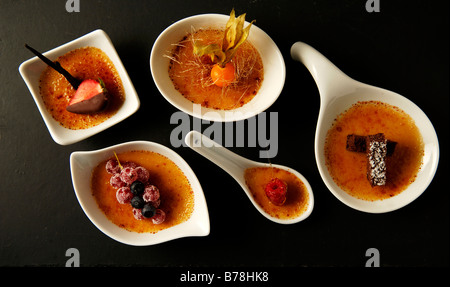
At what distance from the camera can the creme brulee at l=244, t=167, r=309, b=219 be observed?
5.47 feet

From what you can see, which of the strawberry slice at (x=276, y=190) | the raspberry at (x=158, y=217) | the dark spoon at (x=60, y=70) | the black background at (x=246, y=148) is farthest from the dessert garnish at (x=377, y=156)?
the dark spoon at (x=60, y=70)

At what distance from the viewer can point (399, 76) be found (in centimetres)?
171

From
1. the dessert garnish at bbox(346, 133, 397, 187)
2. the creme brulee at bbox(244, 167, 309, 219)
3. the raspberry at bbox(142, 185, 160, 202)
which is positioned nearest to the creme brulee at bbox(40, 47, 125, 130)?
the raspberry at bbox(142, 185, 160, 202)

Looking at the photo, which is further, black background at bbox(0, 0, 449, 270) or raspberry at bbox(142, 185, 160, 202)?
black background at bbox(0, 0, 449, 270)

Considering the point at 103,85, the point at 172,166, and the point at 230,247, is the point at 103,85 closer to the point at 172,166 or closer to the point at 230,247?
the point at 172,166

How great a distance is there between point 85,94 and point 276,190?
85 centimetres

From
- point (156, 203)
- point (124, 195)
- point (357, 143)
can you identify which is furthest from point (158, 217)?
point (357, 143)

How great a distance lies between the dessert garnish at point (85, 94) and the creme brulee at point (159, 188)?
0.23m

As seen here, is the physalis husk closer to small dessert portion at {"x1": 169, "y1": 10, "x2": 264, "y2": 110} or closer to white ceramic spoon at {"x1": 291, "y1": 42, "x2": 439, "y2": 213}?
small dessert portion at {"x1": 169, "y1": 10, "x2": 264, "y2": 110}

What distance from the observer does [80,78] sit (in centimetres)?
170

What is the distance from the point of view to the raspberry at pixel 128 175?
1.58 meters

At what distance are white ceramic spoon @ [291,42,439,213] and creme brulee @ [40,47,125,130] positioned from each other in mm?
→ 763
